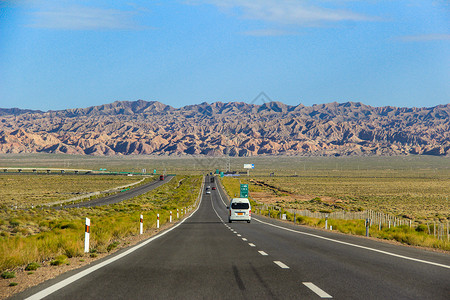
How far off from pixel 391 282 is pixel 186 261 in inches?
202

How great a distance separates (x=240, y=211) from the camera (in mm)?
37625

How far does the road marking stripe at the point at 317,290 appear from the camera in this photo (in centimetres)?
769

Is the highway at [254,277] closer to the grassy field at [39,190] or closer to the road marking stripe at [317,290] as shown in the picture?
the road marking stripe at [317,290]

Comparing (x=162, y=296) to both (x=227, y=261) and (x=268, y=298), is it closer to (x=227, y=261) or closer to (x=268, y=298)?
(x=268, y=298)

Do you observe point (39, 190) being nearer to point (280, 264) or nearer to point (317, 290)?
point (280, 264)

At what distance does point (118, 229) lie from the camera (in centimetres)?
2158

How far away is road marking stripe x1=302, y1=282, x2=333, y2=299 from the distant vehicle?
2872 centimetres

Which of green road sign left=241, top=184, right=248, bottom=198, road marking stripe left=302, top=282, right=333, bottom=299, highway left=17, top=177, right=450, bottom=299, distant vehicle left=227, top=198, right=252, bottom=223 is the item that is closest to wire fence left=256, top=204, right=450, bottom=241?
distant vehicle left=227, top=198, right=252, bottom=223

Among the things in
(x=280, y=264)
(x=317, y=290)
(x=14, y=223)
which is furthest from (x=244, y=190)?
(x=317, y=290)

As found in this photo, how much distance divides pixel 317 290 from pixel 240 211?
2950cm

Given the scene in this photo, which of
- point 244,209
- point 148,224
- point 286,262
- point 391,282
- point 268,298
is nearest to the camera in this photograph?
point 268,298

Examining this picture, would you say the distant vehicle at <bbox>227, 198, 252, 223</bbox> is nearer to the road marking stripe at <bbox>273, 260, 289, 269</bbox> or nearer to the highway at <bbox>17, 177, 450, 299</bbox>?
the highway at <bbox>17, 177, 450, 299</bbox>

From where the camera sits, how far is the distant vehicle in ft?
123

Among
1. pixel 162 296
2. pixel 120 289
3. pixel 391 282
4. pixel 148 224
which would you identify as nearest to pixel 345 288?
pixel 391 282
